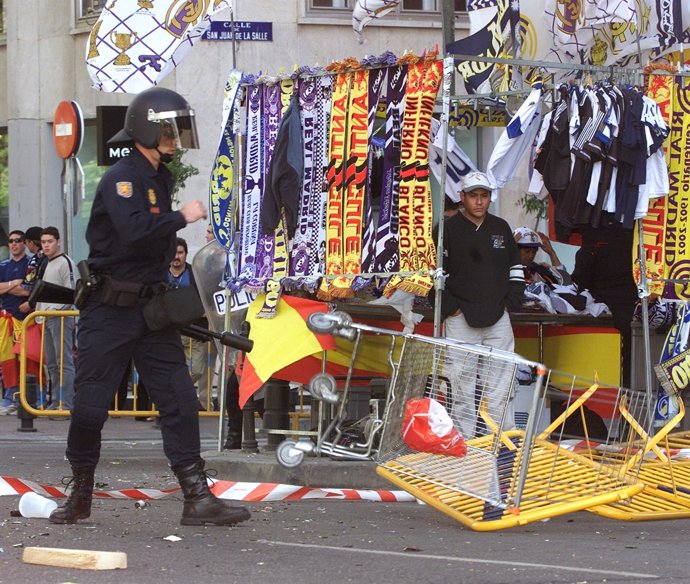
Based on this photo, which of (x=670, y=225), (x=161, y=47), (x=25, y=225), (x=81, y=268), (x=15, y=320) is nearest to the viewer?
(x=81, y=268)

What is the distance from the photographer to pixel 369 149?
10.1m

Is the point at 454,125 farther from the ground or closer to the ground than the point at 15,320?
farther from the ground

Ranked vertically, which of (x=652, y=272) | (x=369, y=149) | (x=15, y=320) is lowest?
(x=15, y=320)

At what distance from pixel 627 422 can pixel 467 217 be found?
8.14 ft

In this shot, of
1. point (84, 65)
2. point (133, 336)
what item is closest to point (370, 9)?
point (133, 336)

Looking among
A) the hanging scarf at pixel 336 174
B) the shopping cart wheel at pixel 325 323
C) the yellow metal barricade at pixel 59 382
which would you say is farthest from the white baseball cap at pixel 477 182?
the yellow metal barricade at pixel 59 382

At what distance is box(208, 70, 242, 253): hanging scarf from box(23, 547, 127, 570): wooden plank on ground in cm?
454

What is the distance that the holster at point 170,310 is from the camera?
25.0 ft

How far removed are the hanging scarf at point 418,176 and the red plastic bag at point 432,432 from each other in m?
2.09

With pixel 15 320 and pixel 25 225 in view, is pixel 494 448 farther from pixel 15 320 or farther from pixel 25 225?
pixel 25 225

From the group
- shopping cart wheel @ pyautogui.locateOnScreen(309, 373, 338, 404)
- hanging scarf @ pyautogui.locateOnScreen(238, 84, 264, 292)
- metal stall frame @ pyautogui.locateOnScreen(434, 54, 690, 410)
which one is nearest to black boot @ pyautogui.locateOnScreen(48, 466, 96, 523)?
shopping cart wheel @ pyautogui.locateOnScreen(309, 373, 338, 404)

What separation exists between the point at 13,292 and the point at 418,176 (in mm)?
7659

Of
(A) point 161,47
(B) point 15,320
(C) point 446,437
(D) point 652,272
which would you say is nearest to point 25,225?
(B) point 15,320

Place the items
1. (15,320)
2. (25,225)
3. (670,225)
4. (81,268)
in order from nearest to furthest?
(81,268)
(670,225)
(15,320)
(25,225)
